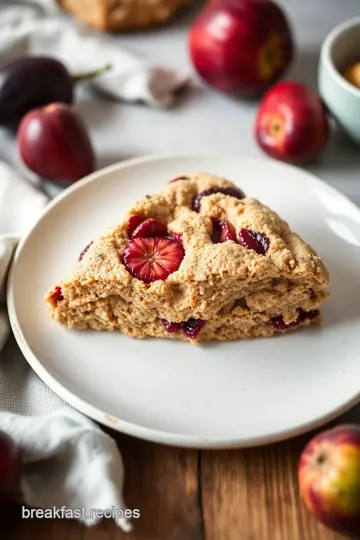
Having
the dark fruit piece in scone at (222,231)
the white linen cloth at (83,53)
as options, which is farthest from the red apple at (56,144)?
the dark fruit piece in scone at (222,231)

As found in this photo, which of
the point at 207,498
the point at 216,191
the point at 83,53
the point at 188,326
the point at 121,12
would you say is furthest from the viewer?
the point at 121,12

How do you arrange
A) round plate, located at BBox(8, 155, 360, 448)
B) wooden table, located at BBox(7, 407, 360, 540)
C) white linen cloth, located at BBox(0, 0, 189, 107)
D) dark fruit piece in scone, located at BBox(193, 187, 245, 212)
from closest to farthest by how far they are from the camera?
wooden table, located at BBox(7, 407, 360, 540), round plate, located at BBox(8, 155, 360, 448), dark fruit piece in scone, located at BBox(193, 187, 245, 212), white linen cloth, located at BBox(0, 0, 189, 107)

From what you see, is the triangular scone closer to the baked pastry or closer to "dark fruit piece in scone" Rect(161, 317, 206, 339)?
"dark fruit piece in scone" Rect(161, 317, 206, 339)

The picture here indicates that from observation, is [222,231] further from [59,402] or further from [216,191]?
[59,402]

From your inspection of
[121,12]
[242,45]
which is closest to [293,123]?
[242,45]

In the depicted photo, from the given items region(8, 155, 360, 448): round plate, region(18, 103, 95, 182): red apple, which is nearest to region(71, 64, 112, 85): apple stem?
region(18, 103, 95, 182): red apple

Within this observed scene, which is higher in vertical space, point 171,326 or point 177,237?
point 177,237

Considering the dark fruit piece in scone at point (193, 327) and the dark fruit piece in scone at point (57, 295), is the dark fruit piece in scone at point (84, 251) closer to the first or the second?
the dark fruit piece in scone at point (57, 295)
